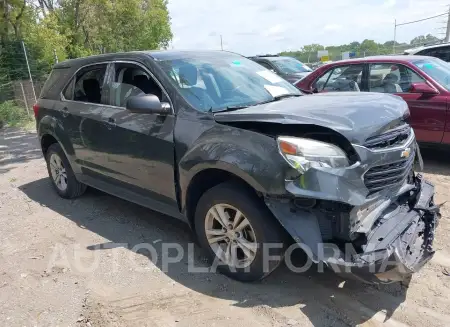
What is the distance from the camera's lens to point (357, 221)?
2.78m

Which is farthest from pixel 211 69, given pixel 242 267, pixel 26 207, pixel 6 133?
pixel 6 133

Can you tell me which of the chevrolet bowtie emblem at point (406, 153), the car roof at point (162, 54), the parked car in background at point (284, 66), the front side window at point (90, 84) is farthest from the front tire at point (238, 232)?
the parked car in background at point (284, 66)

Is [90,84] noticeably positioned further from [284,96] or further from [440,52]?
[440,52]

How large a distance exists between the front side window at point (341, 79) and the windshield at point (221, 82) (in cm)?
248

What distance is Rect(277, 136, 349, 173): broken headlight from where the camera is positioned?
2.73 m

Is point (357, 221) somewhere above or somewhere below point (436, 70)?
below

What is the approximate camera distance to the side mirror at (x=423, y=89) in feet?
18.5

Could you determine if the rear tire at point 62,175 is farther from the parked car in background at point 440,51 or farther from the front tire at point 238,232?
the parked car in background at point 440,51

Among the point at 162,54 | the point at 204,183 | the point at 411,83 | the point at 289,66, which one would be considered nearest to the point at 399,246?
the point at 204,183

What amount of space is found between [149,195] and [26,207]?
2470 mm

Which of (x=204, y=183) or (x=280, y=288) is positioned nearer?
(x=280, y=288)

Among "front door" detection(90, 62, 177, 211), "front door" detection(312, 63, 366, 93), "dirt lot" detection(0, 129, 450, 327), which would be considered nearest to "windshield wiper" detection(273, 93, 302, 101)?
"front door" detection(90, 62, 177, 211)

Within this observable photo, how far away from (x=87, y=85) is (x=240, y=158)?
2666 millimetres

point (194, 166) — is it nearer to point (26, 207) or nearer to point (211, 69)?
point (211, 69)
